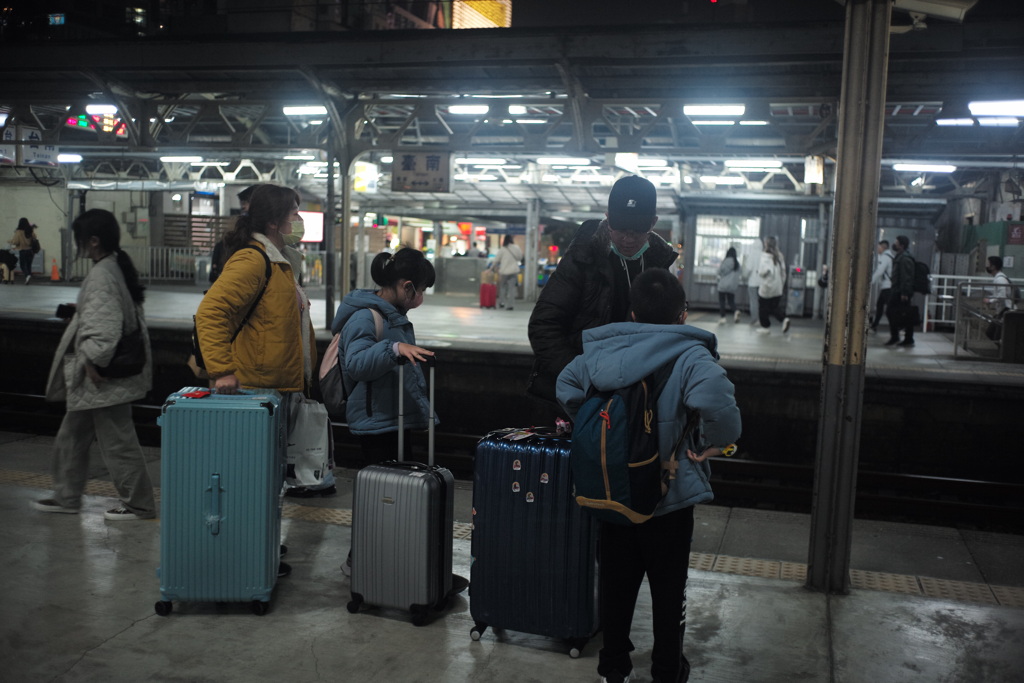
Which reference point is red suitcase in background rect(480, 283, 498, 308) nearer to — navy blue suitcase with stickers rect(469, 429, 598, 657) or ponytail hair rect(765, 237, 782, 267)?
ponytail hair rect(765, 237, 782, 267)

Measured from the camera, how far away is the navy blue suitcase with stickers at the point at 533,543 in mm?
3443

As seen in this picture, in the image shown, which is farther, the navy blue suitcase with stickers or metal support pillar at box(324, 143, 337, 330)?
metal support pillar at box(324, 143, 337, 330)

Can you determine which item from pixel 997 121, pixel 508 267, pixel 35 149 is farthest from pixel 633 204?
pixel 508 267

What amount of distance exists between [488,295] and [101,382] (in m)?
17.1

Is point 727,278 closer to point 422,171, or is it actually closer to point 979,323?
point 979,323

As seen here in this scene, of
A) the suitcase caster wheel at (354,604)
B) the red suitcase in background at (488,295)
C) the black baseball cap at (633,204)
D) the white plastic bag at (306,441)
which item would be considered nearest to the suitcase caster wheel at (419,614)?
the suitcase caster wheel at (354,604)

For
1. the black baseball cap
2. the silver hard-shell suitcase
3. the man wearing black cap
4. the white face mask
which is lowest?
the silver hard-shell suitcase

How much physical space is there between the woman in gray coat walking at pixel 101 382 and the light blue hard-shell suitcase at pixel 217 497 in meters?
1.34

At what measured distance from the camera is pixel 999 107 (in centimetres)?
1098

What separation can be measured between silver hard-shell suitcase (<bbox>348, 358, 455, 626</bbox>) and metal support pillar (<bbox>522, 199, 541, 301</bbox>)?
2234cm

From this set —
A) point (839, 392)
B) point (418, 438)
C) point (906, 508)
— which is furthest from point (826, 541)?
point (418, 438)

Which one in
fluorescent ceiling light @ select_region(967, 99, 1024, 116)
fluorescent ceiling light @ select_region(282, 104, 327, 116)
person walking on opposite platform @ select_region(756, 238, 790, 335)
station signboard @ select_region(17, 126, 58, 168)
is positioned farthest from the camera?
person walking on opposite platform @ select_region(756, 238, 790, 335)

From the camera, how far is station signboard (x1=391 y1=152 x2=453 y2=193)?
1427 centimetres

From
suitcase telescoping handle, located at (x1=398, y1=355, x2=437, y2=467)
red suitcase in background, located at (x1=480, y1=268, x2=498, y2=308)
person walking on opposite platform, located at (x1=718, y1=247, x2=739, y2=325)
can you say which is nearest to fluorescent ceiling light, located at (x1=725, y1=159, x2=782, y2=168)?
person walking on opposite platform, located at (x1=718, y1=247, x2=739, y2=325)
